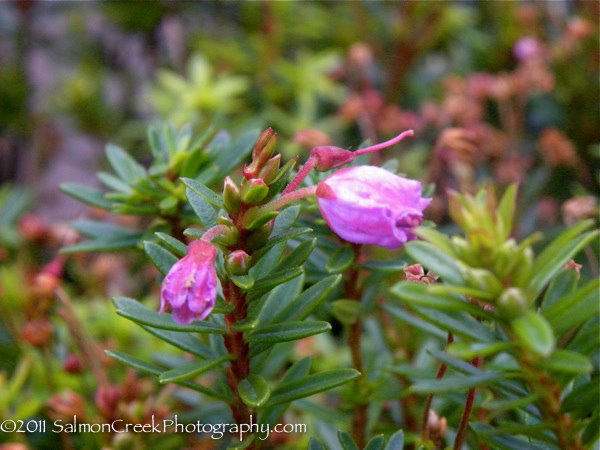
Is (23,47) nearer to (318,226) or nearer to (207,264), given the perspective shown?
(318,226)

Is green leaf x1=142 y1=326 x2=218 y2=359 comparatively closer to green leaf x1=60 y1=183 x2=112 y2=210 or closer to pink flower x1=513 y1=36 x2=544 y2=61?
green leaf x1=60 y1=183 x2=112 y2=210

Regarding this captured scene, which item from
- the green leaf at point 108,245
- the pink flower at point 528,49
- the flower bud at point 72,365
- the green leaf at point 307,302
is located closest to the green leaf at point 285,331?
the green leaf at point 307,302

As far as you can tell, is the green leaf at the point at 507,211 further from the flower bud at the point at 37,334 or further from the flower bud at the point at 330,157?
the flower bud at the point at 37,334

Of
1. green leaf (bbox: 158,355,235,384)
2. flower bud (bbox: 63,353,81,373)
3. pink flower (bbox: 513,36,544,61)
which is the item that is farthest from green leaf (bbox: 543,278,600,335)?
pink flower (bbox: 513,36,544,61)

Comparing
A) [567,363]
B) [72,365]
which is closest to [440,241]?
[567,363]

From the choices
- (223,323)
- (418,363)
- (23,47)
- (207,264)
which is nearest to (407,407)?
(418,363)

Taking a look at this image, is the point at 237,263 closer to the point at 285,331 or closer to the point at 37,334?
the point at 285,331
